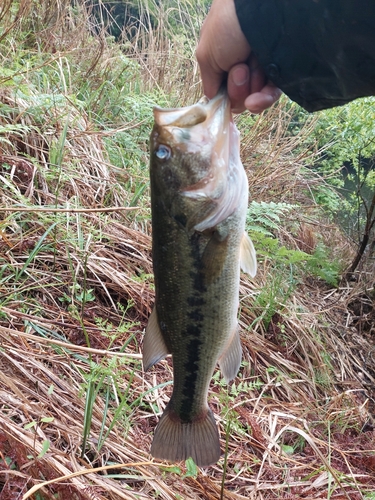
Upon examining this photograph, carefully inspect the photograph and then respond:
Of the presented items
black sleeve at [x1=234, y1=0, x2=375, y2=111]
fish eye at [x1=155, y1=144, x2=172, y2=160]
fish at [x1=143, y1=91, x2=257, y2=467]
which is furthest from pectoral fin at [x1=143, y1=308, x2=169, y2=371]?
black sleeve at [x1=234, y1=0, x2=375, y2=111]

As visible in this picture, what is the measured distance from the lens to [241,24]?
5.20 feet

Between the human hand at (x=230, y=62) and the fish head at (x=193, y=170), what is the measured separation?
87 mm

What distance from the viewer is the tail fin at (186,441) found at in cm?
196

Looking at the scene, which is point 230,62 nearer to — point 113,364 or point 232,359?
point 232,359

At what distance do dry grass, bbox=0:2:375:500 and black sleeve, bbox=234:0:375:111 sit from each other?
136 cm

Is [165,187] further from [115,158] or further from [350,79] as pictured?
[115,158]

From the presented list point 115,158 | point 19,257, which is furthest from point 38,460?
point 115,158

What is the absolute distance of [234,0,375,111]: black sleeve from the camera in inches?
57.1

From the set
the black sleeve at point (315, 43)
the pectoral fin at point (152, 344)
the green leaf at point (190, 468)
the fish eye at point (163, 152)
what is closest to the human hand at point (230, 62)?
the black sleeve at point (315, 43)

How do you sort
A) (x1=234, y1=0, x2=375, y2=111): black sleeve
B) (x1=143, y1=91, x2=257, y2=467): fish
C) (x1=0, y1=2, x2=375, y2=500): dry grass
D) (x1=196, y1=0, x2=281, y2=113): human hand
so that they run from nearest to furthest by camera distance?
1. (x1=234, y1=0, x2=375, y2=111): black sleeve
2. (x1=196, y1=0, x2=281, y2=113): human hand
3. (x1=143, y1=91, x2=257, y2=467): fish
4. (x1=0, y1=2, x2=375, y2=500): dry grass

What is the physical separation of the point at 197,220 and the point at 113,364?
1013 millimetres

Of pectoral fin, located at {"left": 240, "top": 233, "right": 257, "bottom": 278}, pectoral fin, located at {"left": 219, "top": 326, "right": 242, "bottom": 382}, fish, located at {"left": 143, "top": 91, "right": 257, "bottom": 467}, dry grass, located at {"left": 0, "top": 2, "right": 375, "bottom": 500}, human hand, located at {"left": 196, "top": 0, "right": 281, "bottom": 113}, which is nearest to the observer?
human hand, located at {"left": 196, "top": 0, "right": 281, "bottom": 113}

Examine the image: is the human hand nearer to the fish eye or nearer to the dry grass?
the fish eye

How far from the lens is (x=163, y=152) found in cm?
180
